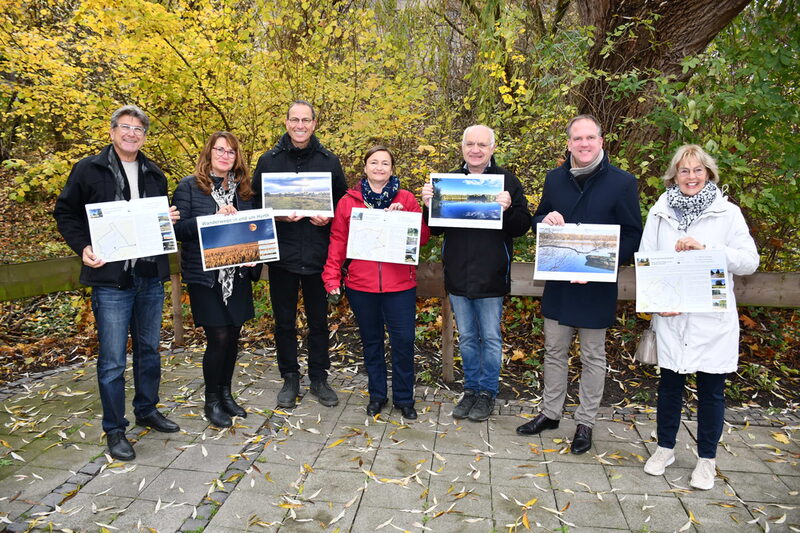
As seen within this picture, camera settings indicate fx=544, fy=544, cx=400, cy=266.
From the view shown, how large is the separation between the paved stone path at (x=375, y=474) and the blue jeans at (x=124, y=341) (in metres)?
0.29

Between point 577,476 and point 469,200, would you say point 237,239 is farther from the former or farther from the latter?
point 577,476

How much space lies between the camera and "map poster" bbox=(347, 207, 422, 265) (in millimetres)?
3957

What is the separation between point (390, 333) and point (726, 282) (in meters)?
2.29

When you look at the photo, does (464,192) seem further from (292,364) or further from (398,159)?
(398,159)

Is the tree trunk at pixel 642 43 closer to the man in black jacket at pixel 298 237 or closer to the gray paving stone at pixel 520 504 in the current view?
the man in black jacket at pixel 298 237

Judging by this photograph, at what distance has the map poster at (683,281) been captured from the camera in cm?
316

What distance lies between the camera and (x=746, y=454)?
3.77 m

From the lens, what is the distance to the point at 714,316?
323 centimetres

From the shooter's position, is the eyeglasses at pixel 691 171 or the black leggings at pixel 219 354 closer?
the eyeglasses at pixel 691 171

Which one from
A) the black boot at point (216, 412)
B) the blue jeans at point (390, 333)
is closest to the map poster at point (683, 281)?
the blue jeans at point (390, 333)

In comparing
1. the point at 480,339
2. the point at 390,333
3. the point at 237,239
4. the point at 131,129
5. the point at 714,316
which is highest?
the point at 131,129

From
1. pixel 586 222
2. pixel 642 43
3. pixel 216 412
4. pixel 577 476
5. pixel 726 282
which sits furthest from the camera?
pixel 642 43

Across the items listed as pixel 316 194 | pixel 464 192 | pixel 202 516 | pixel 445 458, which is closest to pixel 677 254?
pixel 464 192

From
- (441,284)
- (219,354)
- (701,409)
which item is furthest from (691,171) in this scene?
(219,354)
